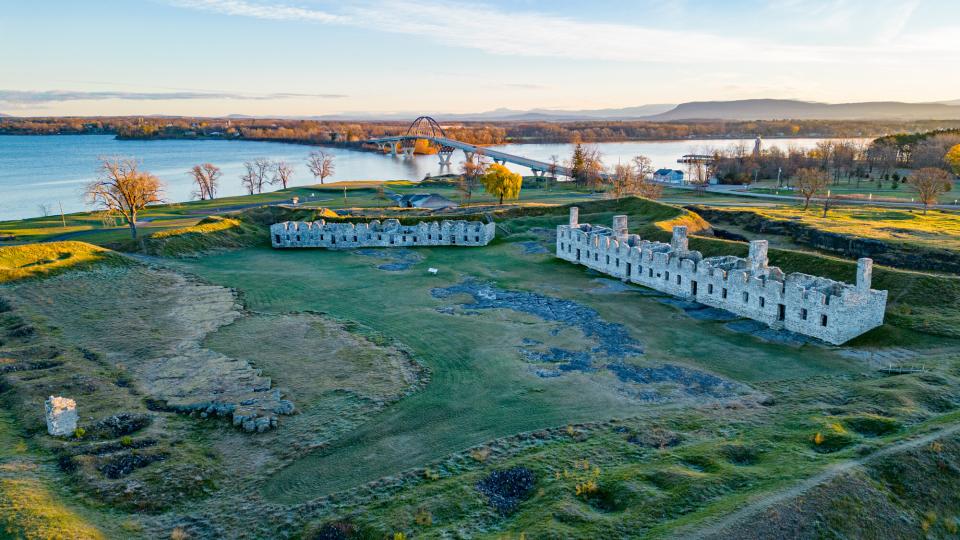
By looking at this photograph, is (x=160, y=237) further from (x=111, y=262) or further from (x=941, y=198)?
(x=941, y=198)

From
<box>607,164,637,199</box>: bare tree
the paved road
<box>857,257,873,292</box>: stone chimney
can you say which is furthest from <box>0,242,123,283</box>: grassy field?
the paved road

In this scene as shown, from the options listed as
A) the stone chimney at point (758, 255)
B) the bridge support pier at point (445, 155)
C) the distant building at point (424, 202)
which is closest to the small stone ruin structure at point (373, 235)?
the distant building at point (424, 202)

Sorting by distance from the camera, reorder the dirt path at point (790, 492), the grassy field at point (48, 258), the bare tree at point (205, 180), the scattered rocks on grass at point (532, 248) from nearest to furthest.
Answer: the dirt path at point (790, 492)
the grassy field at point (48, 258)
the scattered rocks on grass at point (532, 248)
the bare tree at point (205, 180)

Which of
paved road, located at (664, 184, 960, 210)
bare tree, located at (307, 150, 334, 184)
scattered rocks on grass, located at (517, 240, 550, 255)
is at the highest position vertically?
bare tree, located at (307, 150, 334, 184)

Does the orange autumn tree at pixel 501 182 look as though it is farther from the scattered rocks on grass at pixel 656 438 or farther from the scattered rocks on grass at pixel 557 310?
the scattered rocks on grass at pixel 656 438

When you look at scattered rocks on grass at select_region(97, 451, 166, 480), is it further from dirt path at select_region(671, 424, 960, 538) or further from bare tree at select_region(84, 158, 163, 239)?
bare tree at select_region(84, 158, 163, 239)

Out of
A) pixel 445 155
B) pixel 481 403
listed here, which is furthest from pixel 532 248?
pixel 445 155

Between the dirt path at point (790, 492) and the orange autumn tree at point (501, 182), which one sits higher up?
the orange autumn tree at point (501, 182)
